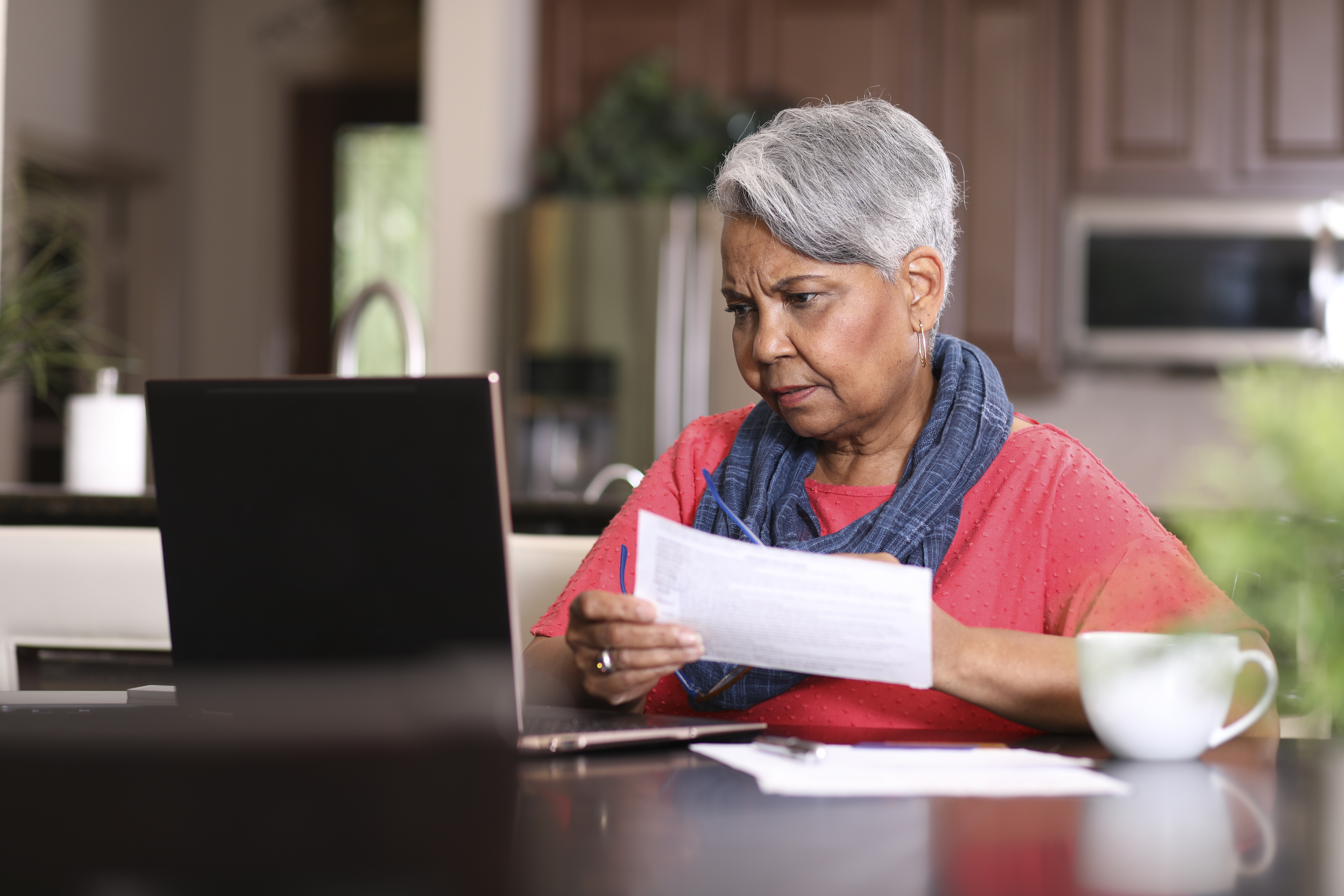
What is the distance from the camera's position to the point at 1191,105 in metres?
3.76

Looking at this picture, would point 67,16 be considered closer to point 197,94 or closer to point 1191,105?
point 197,94

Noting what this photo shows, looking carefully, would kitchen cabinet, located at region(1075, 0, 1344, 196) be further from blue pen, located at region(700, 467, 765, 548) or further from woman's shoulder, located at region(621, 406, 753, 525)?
blue pen, located at region(700, 467, 765, 548)

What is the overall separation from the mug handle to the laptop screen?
50 cm

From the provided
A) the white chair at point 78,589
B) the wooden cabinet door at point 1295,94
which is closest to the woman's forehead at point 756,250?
the white chair at point 78,589

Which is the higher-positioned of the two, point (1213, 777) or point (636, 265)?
point (636, 265)

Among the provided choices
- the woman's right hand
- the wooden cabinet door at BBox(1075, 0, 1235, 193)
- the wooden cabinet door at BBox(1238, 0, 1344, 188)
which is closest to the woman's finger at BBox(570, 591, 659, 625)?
the woman's right hand

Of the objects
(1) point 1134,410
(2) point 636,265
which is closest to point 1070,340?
(1) point 1134,410

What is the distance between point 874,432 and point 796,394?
13cm

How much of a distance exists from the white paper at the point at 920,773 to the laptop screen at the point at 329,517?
205 millimetres

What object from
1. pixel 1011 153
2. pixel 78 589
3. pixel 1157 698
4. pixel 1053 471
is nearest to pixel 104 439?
pixel 78 589

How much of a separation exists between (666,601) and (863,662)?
6.0 inches

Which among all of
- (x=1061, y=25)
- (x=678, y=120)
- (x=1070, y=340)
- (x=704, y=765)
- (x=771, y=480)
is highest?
(x=1061, y=25)

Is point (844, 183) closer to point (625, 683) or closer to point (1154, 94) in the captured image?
point (625, 683)

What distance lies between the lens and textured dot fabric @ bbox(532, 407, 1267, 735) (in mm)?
1211
